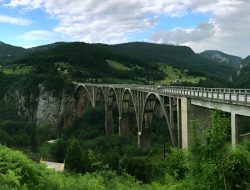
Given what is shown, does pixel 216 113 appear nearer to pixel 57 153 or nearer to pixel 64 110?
pixel 57 153

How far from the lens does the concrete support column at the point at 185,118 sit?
49253 millimetres

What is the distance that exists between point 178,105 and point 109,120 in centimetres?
6595

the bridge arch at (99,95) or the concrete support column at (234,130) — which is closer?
the concrete support column at (234,130)

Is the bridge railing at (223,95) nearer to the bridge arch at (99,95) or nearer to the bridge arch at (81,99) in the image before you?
the bridge arch at (99,95)

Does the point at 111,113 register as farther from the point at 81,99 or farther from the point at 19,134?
the point at 81,99

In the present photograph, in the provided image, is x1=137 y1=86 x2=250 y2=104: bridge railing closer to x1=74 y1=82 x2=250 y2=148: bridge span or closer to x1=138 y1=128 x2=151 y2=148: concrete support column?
x1=74 y1=82 x2=250 y2=148: bridge span

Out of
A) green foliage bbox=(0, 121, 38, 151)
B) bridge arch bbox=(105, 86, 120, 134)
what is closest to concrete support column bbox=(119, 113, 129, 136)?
bridge arch bbox=(105, 86, 120, 134)

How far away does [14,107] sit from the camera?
15838 centimetres

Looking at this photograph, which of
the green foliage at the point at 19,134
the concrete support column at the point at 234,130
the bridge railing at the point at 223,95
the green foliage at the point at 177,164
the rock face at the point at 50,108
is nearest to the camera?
the green foliage at the point at 177,164

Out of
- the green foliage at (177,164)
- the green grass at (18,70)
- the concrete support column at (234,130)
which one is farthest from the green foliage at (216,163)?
the green grass at (18,70)

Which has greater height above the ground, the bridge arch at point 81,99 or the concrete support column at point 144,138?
the bridge arch at point 81,99

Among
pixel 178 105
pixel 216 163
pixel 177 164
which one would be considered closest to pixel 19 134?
pixel 178 105

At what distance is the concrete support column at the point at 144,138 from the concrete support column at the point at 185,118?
31.9 meters

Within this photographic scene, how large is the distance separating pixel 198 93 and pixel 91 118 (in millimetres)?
85577
